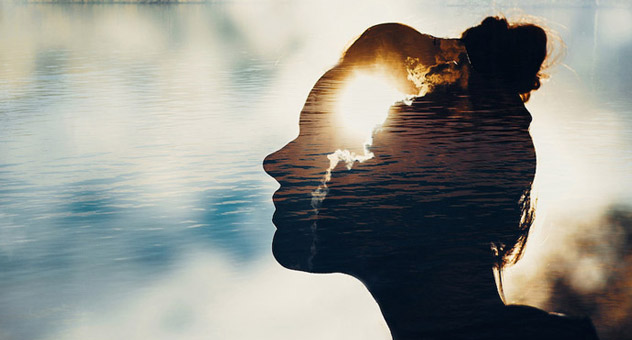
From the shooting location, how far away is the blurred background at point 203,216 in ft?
8.03

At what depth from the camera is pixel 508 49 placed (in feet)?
12.1

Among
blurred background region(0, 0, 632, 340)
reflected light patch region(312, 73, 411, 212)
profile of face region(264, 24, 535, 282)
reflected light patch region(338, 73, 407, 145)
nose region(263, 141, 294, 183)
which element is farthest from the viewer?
reflected light patch region(338, 73, 407, 145)

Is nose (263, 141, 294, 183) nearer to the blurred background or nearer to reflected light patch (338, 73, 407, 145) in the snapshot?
the blurred background

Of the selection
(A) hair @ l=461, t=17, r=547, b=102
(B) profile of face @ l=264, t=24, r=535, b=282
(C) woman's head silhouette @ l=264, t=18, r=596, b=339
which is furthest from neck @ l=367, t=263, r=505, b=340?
(A) hair @ l=461, t=17, r=547, b=102

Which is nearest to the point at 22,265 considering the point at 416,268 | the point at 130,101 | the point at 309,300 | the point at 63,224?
the point at 63,224

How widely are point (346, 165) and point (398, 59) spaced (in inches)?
31.7

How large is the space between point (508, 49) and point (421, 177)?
86cm

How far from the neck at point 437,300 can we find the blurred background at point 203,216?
8 cm

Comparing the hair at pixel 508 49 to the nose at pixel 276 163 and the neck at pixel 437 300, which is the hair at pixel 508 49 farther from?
the nose at pixel 276 163

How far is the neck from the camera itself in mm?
2322

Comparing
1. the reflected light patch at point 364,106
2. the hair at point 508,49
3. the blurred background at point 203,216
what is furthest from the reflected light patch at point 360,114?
the hair at point 508,49

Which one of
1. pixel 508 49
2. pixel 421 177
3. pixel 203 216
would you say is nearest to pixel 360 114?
pixel 421 177

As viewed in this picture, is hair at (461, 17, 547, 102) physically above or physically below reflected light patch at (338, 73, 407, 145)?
above

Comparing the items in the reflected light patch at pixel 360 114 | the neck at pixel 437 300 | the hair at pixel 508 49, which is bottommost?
the neck at pixel 437 300
